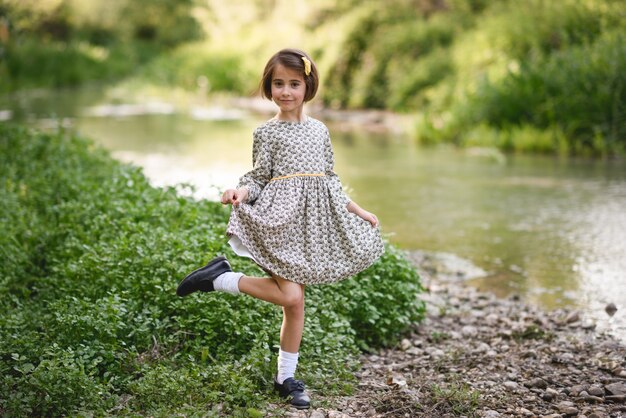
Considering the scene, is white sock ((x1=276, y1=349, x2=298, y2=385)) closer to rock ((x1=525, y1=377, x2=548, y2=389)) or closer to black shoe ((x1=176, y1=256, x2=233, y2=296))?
black shoe ((x1=176, y1=256, x2=233, y2=296))

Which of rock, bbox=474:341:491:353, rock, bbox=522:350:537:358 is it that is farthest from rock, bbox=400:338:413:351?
rock, bbox=522:350:537:358

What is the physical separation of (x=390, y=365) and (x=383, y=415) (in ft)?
2.74

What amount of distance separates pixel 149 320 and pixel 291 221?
106 centimetres

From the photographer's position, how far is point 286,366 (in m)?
3.81

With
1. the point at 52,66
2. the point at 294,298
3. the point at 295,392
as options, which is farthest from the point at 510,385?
the point at 52,66

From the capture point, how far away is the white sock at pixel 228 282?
3.81m

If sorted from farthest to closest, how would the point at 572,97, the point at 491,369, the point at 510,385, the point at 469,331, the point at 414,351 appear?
the point at 572,97 → the point at 469,331 → the point at 414,351 → the point at 491,369 → the point at 510,385

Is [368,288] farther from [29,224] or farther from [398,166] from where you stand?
[398,166]

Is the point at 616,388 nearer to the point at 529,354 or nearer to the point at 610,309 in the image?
the point at 529,354

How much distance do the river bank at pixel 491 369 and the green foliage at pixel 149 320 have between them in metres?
0.20

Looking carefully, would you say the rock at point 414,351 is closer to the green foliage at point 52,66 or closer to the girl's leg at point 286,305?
the girl's leg at point 286,305

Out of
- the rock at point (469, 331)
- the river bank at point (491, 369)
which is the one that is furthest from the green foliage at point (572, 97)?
the rock at point (469, 331)

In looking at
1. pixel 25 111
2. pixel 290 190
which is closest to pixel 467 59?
pixel 25 111

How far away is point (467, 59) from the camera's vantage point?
16484mm
